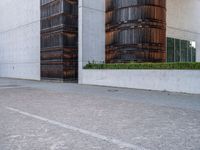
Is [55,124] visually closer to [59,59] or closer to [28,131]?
[28,131]

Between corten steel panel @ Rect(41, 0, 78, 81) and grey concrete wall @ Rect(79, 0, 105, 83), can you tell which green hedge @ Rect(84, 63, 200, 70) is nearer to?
grey concrete wall @ Rect(79, 0, 105, 83)

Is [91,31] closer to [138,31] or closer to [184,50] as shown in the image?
[138,31]

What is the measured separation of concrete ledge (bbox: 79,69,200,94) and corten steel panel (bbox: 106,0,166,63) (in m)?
2.34

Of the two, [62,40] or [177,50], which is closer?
[62,40]

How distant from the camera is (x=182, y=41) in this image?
81.7ft

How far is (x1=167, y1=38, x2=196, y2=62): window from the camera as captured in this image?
23.0m

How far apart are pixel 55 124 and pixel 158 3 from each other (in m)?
15.6

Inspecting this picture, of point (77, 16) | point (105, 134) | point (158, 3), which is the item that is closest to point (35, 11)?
point (77, 16)

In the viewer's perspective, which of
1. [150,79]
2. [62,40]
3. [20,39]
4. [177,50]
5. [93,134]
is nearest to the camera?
[93,134]

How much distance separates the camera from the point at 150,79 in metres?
14.0

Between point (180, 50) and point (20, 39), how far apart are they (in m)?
17.6

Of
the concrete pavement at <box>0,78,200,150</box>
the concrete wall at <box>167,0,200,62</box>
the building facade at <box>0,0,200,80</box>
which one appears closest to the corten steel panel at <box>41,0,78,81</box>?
the building facade at <box>0,0,200,80</box>

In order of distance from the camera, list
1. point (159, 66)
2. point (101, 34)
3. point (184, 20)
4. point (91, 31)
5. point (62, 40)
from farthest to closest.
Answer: point (184, 20) < point (101, 34) < point (62, 40) < point (91, 31) < point (159, 66)

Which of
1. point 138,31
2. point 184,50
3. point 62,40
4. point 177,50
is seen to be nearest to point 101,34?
point 62,40
